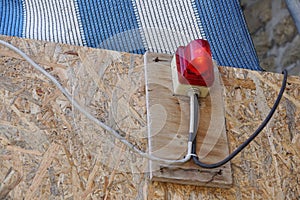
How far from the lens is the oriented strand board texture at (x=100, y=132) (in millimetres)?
1065

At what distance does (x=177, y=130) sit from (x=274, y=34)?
101cm

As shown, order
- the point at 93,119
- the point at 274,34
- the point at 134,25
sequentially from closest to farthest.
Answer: the point at 93,119 → the point at 134,25 → the point at 274,34

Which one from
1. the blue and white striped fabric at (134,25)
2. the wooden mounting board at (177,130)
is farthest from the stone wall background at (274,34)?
the wooden mounting board at (177,130)

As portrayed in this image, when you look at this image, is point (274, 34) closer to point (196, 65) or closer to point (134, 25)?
point (134, 25)

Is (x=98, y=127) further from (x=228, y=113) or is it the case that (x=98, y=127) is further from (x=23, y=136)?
(x=228, y=113)


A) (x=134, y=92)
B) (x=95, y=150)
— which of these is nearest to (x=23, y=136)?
(x=95, y=150)

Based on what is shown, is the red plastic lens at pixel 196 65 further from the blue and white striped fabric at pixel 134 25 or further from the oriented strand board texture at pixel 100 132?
the blue and white striped fabric at pixel 134 25

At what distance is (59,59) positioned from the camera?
121cm

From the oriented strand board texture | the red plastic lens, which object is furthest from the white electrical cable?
the red plastic lens

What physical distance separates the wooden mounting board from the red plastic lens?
0.06 metres

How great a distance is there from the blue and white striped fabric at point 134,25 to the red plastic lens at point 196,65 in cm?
27

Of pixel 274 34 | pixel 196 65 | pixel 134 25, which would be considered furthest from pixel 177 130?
pixel 274 34

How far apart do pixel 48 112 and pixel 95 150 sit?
0.12 meters

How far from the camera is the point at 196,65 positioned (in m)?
1.16
